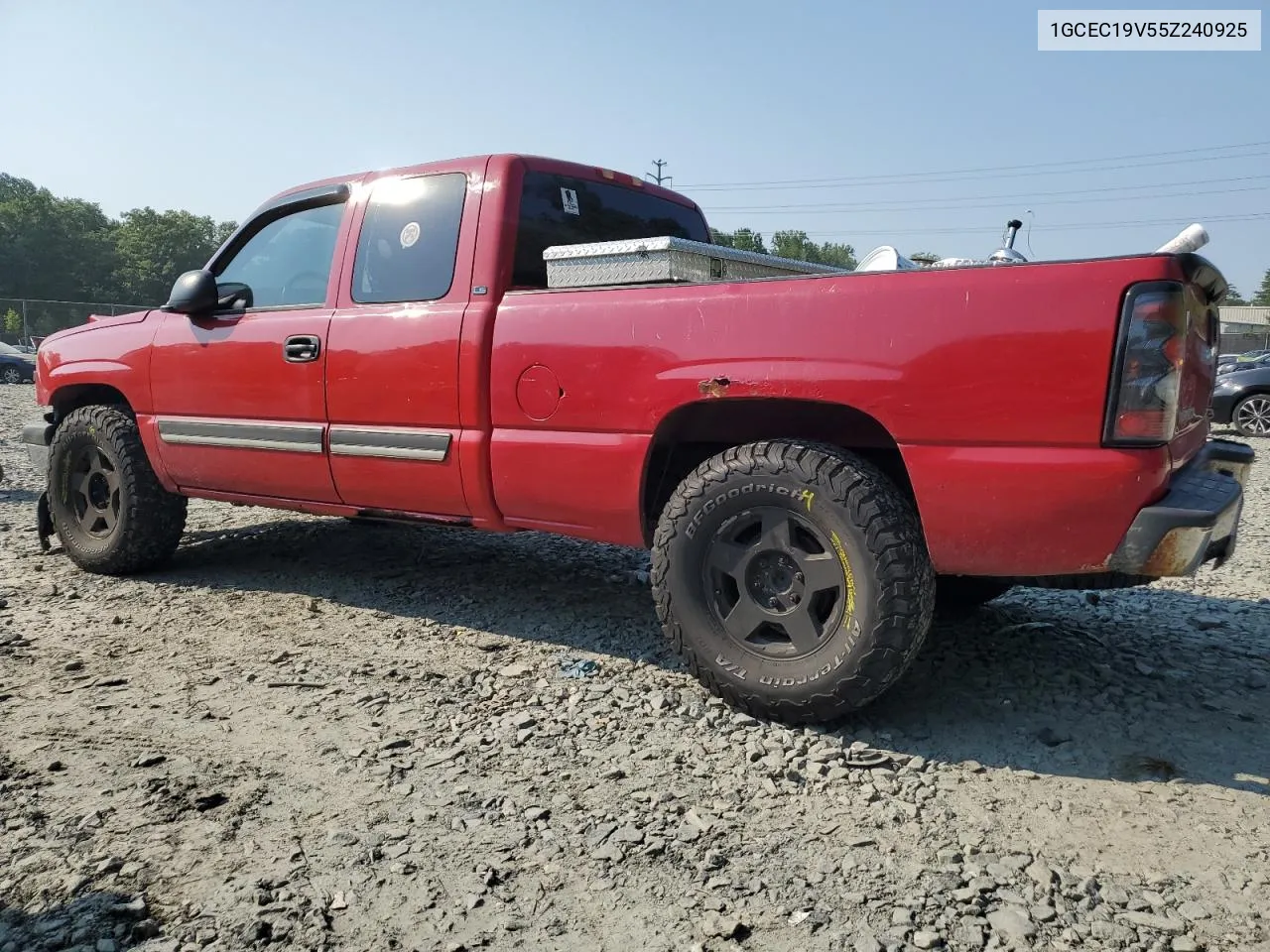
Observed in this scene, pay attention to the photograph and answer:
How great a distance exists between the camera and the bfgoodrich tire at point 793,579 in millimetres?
2682

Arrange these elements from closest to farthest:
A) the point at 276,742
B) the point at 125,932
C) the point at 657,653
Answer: the point at 125,932 < the point at 276,742 < the point at 657,653

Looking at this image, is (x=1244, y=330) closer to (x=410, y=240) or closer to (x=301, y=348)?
(x=410, y=240)

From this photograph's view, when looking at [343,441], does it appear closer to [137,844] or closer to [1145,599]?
[137,844]

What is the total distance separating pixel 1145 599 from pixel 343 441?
390 centimetres

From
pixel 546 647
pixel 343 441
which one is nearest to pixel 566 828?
pixel 546 647

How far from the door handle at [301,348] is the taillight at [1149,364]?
3115 millimetres

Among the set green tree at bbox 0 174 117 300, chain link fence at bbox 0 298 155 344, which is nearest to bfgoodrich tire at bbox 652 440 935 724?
chain link fence at bbox 0 298 155 344

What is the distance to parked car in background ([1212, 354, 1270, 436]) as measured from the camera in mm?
12781

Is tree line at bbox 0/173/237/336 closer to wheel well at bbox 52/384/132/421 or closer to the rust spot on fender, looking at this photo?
wheel well at bbox 52/384/132/421

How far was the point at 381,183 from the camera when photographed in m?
4.05

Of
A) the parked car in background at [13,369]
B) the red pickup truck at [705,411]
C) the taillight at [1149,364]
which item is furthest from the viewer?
the parked car in background at [13,369]

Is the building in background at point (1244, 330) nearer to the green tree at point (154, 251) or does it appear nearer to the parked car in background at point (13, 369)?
the parked car in background at point (13, 369)

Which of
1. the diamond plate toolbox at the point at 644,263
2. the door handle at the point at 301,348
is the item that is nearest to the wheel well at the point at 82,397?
the door handle at the point at 301,348

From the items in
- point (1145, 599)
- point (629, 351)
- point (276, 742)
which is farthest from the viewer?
point (1145, 599)
